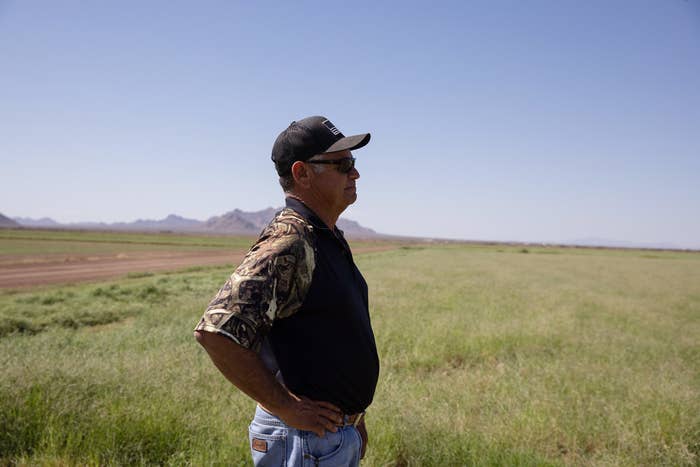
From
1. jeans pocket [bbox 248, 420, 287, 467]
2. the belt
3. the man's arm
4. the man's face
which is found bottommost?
jeans pocket [bbox 248, 420, 287, 467]

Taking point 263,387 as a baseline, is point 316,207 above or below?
above

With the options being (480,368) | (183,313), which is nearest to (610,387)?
(480,368)

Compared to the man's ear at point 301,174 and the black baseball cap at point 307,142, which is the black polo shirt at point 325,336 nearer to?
the man's ear at point 301,174

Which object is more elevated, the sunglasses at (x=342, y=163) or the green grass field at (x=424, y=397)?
the sunglasses at (x=342, y=163)

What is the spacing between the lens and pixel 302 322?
5.69 ft

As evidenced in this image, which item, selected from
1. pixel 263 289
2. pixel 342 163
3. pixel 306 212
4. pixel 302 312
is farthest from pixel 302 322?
pixel 342 163

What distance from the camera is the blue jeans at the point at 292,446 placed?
1761mm

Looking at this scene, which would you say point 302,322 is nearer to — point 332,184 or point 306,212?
point 306,212

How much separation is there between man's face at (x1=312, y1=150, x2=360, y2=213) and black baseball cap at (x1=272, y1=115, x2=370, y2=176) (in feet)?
0.15

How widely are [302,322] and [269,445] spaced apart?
564 millimetres

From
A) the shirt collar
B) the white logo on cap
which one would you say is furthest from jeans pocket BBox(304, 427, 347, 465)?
the white logo on cap

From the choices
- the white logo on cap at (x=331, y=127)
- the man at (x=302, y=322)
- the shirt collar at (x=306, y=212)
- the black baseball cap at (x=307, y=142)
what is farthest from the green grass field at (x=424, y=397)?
the white logo on cap at (x=331, y=127)

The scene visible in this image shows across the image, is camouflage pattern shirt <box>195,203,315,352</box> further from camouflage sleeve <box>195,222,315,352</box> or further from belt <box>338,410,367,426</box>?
belt <box>338,410,367,426</box>

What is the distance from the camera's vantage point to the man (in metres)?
1.60
